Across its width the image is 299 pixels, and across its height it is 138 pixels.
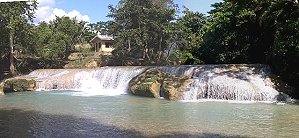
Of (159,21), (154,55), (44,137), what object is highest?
(159,21)

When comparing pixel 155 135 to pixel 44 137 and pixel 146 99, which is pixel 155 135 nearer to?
pixel 44 137

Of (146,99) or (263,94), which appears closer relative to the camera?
(263,94)

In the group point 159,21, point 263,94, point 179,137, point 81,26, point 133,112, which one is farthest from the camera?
point 81,26

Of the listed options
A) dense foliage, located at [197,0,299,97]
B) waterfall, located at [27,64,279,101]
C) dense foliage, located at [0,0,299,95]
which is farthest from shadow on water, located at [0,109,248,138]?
dense foliage, located at [0,0,299,95]

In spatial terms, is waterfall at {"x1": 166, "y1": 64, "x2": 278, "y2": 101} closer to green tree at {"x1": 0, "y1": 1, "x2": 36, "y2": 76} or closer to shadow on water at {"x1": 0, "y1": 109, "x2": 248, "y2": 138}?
shadow on water at {"x1": 0, "y1": 109, "x2": 248, "y2": 138}

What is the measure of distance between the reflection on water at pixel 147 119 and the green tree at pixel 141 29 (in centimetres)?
773

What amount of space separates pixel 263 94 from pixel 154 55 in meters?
8.37

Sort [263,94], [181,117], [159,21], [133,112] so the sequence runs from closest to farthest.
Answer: [181,117] → [133,112] → [263,94] → [159,21]

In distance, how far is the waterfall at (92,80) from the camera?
9430 millimetres

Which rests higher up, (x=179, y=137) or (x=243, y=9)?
(x=243, y=9)

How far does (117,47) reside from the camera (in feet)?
49.6

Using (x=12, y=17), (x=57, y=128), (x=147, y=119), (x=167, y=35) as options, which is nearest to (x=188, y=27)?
(x=167, y=35)

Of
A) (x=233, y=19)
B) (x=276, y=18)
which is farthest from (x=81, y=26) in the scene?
(x=276, y=18)

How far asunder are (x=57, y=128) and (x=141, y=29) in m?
10.2
